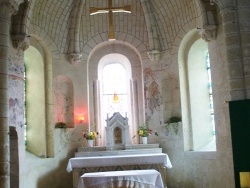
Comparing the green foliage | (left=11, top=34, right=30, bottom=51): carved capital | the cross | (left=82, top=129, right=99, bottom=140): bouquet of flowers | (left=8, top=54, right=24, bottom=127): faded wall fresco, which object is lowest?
(left=82, top=129, right=99, bottom=140): bouquet of flowers

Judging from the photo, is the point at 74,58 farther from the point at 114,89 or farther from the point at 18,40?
the point at 18,40

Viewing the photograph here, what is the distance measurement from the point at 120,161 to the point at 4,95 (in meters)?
5.00

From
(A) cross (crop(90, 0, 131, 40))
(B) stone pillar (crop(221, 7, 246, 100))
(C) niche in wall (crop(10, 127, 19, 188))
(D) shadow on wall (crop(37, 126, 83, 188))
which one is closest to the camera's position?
(B) stone pillar (crop(221, 7, 246, 100))

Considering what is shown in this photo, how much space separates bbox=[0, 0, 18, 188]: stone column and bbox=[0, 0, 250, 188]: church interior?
5.54ft

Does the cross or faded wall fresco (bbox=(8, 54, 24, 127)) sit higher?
the cross

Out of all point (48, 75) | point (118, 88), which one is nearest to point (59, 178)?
point (48, 75)

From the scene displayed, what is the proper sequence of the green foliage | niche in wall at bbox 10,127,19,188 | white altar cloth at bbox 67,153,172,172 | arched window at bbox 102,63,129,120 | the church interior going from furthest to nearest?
arched window at bbox 102,63,129,120
the green foliage
white altar cloth at bbox 67,153,172,172
the church interior
niche in wall at bbox 10,127,19,188

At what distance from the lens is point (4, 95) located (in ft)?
33.5

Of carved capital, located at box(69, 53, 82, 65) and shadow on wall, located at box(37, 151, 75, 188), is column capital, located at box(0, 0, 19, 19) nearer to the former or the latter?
carved capital, located at box(69, 53, 82, 65)

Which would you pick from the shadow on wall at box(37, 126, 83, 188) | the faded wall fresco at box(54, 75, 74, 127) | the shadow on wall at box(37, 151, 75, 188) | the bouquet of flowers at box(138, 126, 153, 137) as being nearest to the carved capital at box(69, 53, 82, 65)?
the faded wall fresco at box(54, 75, 74, 127)

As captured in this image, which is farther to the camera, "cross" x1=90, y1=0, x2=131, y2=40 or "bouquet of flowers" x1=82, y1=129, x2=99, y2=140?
"bouquet of flowers" x1=82, y1=129, x2=99, y2=140

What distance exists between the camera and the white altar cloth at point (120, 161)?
44.4 ft

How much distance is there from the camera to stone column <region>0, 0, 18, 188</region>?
9.92 meters

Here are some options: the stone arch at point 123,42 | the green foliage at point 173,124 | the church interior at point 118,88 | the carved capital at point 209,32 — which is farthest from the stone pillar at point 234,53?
the stone arch at point 123,42
